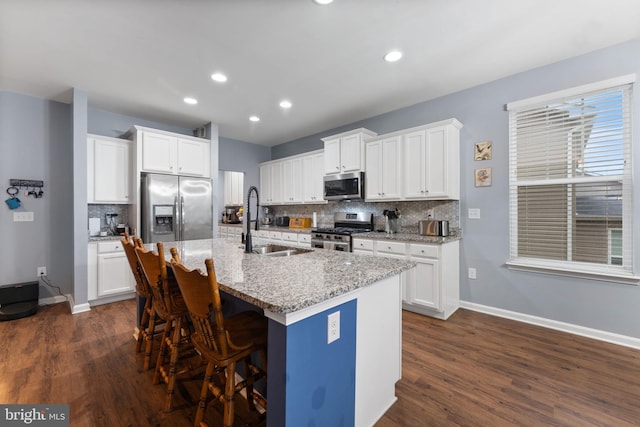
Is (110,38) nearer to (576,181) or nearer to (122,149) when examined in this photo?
(122,149)

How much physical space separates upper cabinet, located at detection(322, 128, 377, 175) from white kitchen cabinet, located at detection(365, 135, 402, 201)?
117 mm

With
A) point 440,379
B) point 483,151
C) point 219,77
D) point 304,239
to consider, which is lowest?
point 440,379

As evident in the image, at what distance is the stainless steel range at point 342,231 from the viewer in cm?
386

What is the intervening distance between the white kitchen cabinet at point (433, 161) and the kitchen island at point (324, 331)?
A: 1905 millimetres

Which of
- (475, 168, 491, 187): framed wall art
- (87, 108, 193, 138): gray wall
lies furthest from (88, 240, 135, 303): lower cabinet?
(475, 168, 491, 187): framed wall art

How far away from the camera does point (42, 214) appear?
11.8 feet

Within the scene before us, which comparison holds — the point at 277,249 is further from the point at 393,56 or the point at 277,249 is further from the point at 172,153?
the point at 172,153

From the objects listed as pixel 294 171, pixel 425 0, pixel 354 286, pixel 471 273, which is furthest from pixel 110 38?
pixel 471 273

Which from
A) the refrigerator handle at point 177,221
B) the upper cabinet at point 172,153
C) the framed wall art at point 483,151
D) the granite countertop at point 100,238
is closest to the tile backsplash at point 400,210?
the framed wall art at point 483,151

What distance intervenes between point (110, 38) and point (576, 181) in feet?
14.9

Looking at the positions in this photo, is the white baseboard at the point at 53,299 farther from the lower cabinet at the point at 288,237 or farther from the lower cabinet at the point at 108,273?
the lower cabinet at the point at 288,237

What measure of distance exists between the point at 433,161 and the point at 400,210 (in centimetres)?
89

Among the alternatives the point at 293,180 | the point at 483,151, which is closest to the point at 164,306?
the point at 483,151

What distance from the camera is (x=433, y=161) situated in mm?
3336
